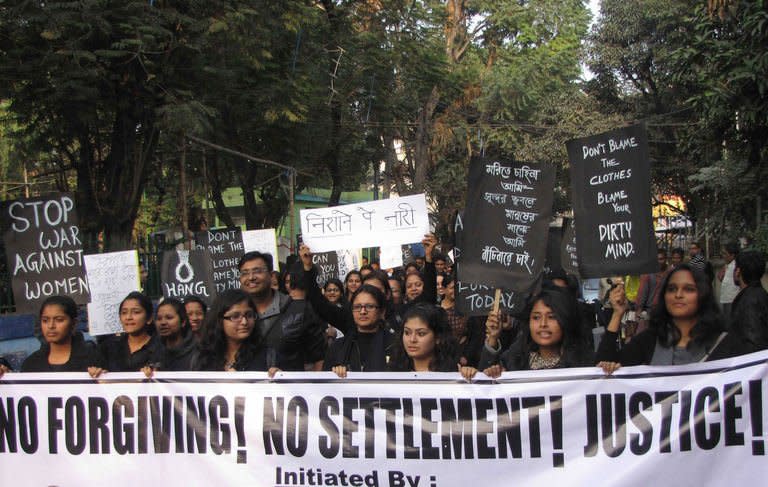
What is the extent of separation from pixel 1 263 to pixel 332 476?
334 inches

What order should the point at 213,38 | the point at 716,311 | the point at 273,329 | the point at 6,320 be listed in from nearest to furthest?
the point at 716,311, the point at 273,329, the point at 6,320, the point at 213,38

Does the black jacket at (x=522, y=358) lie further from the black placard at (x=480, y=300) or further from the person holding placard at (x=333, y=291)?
the person holding placard at (x=333, y=291)

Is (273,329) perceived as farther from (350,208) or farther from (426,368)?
(350,208)

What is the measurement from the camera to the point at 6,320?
36.4ft

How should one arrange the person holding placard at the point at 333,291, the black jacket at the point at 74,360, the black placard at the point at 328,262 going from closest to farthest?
the black jacket at the point at 74,360 < the person holding placard at the point at 333,291 < the black placard at the point at 328,262

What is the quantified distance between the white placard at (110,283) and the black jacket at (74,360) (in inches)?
69.7

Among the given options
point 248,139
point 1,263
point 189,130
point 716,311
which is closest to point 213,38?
point 189,130

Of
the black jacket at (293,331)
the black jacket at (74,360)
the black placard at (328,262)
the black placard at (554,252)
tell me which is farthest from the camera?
the black placard at (554,252)

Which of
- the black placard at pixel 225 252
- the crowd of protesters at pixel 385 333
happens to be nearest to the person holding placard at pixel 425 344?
the crowd of protesters at pixel 385 333

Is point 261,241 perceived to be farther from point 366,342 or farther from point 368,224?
point 366,342

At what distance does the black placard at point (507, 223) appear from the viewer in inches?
222

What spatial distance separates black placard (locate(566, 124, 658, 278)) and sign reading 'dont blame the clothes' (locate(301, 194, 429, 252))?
226cm

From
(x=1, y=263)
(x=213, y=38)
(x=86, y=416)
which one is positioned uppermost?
(x=213, y=38)

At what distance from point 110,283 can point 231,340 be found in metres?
2.63
